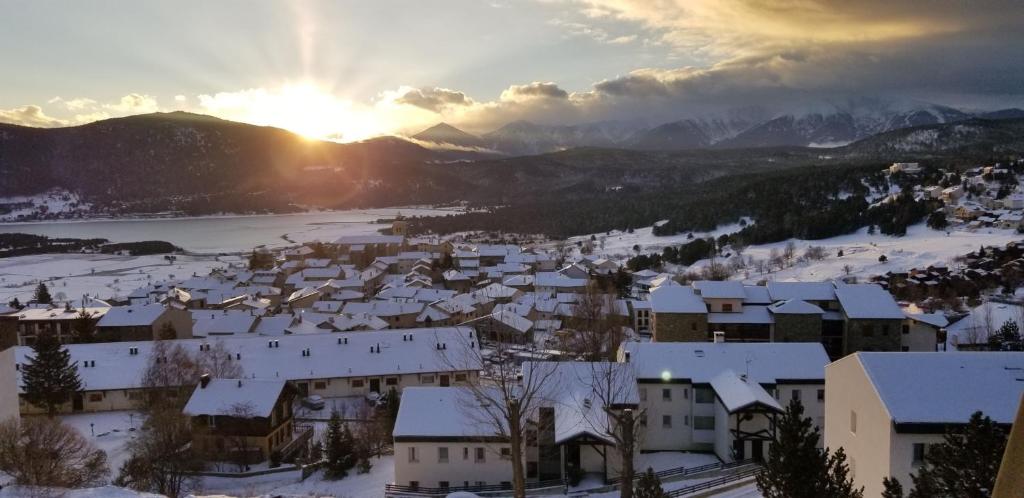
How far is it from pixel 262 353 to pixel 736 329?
20.1 meters

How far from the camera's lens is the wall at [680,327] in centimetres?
2688

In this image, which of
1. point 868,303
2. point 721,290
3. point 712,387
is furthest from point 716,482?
point 868,303

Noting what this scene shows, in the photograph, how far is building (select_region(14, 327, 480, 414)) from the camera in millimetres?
23953

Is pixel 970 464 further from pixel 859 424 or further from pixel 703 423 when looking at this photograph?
pixel 703 423

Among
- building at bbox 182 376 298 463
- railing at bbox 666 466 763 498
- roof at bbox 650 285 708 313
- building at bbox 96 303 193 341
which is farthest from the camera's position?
building at bbox 96 303 193 341

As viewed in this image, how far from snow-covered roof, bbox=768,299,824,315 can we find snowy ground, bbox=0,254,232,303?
172 ft

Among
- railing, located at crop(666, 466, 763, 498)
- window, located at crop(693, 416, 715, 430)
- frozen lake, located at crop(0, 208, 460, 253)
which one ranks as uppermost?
frozen lake, located at crop(0, 208, 460, 253)

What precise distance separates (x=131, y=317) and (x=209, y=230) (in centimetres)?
10941

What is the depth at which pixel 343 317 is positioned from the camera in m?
36.5

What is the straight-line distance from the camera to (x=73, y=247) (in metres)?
96.8

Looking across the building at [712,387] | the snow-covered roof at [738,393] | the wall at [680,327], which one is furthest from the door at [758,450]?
the wall at [680,327]

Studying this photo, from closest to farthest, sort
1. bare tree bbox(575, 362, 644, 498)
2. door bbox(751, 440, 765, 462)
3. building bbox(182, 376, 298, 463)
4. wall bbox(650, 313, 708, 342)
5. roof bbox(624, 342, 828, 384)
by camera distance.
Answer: bare tree bbox(575, 362, 644, 498), door bbox(751, 440, 765, 462), building bbox(182, 376, 298, 463), roof bbox(624, 342, 828, 384), wall bbox(650, 313, 708, 342)

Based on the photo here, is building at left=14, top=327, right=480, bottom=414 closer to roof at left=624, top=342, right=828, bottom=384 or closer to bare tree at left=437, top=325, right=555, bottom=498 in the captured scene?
bare tree at left=437, top=325, right=555, bottom=498

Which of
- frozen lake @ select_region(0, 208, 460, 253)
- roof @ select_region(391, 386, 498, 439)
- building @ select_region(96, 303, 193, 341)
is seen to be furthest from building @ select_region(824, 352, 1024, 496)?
frozen lake @ select_region(0, 208, 460, 253)
